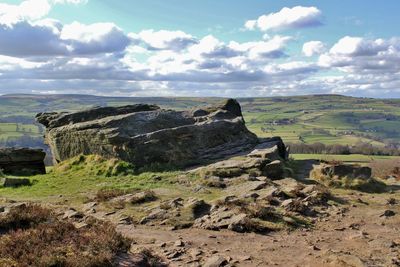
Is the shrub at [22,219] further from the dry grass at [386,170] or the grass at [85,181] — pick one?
the dry grass at [386,170]

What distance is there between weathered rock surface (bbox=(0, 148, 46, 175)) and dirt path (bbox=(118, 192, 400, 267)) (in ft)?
61.4

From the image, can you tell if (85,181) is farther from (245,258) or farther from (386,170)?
(386,170)

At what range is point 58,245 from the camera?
1169 cm

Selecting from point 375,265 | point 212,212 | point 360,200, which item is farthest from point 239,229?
A: point 360,200

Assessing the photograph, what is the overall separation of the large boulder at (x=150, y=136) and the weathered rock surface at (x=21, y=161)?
55.0 inches

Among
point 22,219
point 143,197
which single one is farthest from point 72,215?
point 143,197

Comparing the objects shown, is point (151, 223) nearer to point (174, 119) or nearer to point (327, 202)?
point (327, 202)

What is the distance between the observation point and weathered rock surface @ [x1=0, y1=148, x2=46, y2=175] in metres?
32.0

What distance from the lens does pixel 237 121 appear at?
3372 centimetres

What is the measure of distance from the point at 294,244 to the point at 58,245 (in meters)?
7.41

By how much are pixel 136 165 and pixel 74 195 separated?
5725mm

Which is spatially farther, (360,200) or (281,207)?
(360,200)

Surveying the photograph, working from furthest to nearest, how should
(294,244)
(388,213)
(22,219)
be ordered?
(388,213) → (22,219) → (294,244)

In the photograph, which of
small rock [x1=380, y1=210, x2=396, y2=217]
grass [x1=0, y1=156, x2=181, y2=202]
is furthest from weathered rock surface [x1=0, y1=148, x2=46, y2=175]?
small rock [x1=380, y1=210, x2=396, y2=217]
